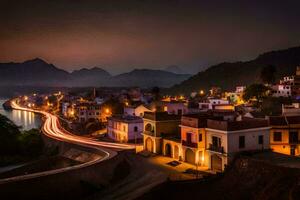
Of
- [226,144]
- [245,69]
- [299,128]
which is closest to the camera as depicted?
[226,144]

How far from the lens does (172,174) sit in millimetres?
29172

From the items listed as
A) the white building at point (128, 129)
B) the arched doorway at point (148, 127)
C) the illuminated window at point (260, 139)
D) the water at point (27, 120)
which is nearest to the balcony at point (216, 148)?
the illuminated window at point (260, 139)

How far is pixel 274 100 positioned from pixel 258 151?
29801 mm

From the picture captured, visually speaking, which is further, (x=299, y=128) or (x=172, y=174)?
(x=299, y=128)

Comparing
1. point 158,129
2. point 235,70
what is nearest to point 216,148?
point 158,129

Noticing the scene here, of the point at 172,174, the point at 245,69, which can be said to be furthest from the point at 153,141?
the point at 245,69

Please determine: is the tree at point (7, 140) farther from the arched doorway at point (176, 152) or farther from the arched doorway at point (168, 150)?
the arched doorway at point (176, 152)

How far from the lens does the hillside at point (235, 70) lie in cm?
14005

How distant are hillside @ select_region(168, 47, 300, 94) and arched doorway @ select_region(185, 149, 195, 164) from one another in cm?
10273

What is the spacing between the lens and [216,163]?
2970 cm

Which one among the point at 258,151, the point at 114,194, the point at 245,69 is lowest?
the point at 114,194

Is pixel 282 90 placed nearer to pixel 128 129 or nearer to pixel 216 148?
pixel 128 129

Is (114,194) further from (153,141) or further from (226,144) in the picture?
(153,141)

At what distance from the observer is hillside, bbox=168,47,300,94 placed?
140 meters
